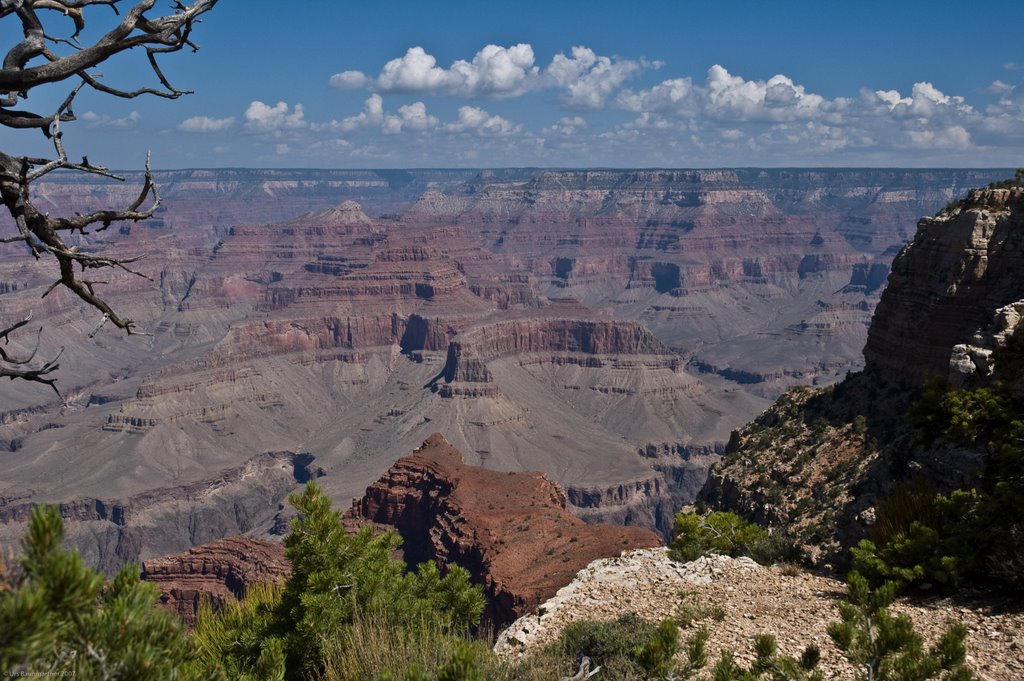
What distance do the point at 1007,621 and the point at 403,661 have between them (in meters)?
8.54

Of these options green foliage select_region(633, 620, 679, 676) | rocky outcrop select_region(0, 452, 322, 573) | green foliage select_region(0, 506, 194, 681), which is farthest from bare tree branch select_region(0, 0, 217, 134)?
rocky outcrop select_region(0, 452, 322, 573)

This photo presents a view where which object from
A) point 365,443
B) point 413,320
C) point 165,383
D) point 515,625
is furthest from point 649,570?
point 413,320

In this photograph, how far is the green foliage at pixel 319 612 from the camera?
1074cm

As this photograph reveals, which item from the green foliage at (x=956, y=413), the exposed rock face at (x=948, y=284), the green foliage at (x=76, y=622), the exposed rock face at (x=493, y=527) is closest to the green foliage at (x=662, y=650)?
the green foliage at (x=76, y=622)

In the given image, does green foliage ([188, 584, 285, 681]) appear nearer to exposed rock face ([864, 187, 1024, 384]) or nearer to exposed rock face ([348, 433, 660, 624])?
exposed rock face ([348, 433, 660, 624])

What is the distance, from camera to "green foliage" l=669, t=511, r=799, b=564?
17953 mm

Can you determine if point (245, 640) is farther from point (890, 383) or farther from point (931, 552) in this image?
point (890, 383)

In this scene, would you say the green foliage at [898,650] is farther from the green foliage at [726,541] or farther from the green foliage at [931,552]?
the green foliage at [726,541]

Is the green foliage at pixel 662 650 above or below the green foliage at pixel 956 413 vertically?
below

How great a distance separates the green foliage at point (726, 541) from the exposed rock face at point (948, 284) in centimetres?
1500

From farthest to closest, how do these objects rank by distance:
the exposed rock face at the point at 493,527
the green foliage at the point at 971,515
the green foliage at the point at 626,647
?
the exposed rock face at the point at 493,527, the green foliage at the point at 971,515, the green foliage at the point at 626,647

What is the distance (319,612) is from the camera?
37.3ft

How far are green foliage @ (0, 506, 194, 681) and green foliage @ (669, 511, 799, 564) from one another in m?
13.9

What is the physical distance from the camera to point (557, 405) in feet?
533
